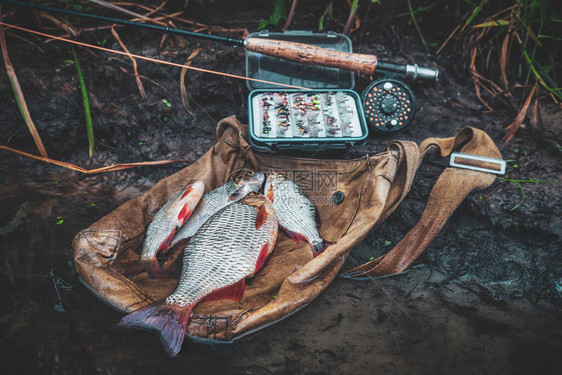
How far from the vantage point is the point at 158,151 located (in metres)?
3.49

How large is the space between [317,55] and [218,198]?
1.51 metres

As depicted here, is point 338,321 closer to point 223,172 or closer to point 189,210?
point 189,210

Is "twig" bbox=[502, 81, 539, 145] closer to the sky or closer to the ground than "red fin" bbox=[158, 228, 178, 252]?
closer to the sky

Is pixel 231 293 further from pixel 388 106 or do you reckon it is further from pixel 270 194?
pixel 388 106

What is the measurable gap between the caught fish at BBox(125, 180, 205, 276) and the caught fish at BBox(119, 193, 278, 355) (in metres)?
0.21

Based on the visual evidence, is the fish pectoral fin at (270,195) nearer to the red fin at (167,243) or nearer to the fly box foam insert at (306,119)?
the fly box foam insert at (306,119)

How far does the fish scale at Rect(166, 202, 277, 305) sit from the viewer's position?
84.8 inches

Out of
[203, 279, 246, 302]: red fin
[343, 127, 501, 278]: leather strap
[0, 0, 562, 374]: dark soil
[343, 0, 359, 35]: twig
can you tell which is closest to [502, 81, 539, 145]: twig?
[0, 0, 562, 374]: dark soil

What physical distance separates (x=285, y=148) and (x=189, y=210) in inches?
33.6

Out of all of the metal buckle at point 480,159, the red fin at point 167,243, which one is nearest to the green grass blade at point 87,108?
the red fin at point 167,243

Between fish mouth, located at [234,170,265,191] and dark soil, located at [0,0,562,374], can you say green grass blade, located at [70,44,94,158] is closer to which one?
dark soil, located at [0,0,562,374]

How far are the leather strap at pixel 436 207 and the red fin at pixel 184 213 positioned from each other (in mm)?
1216

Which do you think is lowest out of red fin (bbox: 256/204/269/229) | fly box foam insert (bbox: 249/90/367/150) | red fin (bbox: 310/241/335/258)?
red fin (bbox: 310/241/335/258)

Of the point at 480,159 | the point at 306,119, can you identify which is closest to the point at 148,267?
the point at 306,119
